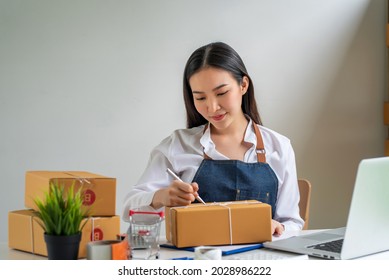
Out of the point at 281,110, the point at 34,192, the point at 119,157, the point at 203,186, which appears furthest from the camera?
the point at 281,110

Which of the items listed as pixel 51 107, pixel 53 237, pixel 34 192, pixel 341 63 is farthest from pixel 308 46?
pixel 53 237

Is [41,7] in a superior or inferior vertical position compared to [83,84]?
superior

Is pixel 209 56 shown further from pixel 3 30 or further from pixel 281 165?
pixel 3 30

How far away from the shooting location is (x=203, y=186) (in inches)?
85.7

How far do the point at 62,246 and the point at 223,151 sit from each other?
3.21 ft

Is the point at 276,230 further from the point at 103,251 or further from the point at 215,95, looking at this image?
the point at 103,251

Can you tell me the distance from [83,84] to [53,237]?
5.97ft

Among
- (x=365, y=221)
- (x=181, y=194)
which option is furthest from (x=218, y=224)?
(x=365, y=221)

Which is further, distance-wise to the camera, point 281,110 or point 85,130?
point 281,110

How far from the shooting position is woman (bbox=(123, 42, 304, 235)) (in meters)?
2.16

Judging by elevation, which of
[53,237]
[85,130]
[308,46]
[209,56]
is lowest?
[53,237]

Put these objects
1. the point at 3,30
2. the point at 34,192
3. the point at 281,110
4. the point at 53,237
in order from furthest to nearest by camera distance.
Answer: the point at 281,110
the point at 3,30
the point at 34,192
the point at 53,237

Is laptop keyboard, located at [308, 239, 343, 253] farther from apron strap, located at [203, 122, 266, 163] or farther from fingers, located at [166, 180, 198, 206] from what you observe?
apron strap, located at [203, 122, 266, 163]

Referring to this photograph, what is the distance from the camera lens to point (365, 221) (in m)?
1.55
